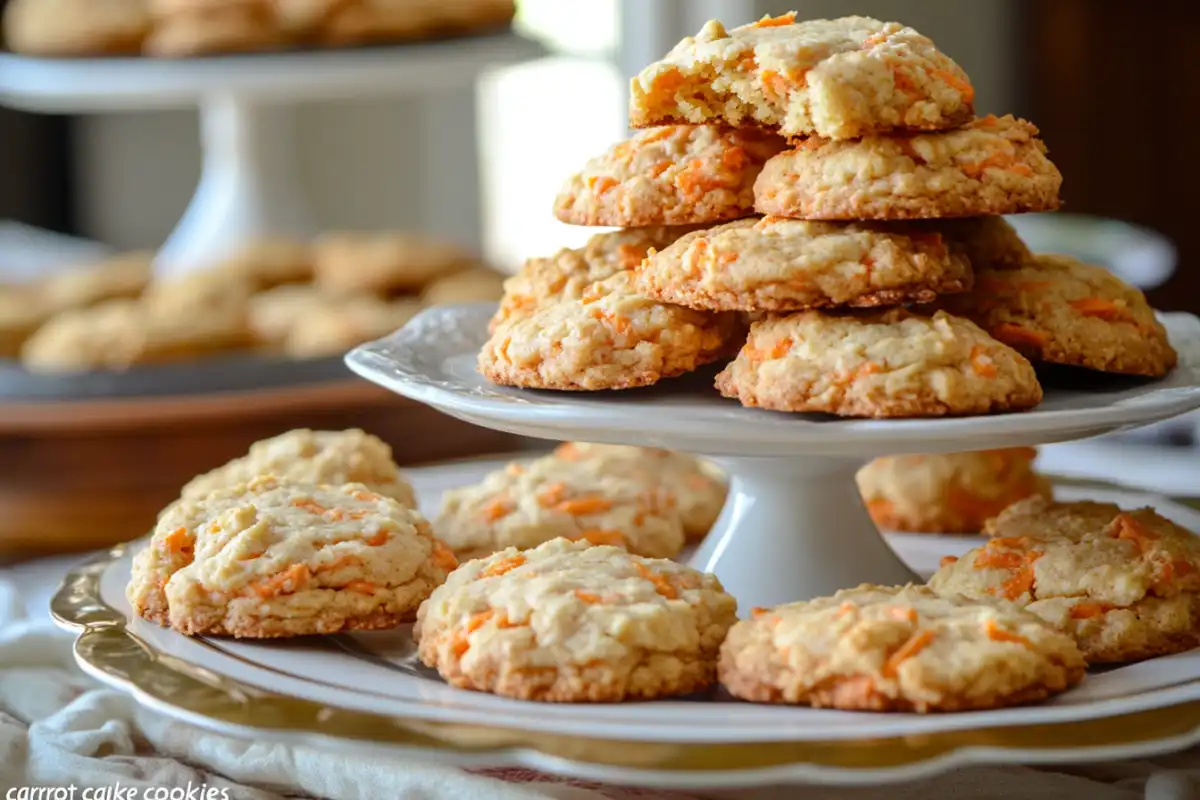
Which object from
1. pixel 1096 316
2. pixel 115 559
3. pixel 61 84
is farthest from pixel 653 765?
pixel 61 84

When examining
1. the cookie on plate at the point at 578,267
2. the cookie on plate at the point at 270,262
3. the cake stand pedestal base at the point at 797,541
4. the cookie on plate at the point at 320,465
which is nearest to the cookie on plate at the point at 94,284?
the cookie on plate at the point at 270,262

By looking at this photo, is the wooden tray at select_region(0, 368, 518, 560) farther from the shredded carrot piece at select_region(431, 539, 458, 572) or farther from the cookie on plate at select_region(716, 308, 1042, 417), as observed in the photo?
the cookie on plate at select_region(716, 308, 1042, 417)

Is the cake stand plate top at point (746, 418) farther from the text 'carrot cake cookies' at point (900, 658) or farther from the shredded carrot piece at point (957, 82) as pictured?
the shredded carrot piece at point (957, 82)

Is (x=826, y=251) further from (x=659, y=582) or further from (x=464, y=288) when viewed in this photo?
(x=464, y=288)

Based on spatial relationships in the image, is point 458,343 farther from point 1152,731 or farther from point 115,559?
point 1152,731

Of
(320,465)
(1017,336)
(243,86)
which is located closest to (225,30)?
(243,86)

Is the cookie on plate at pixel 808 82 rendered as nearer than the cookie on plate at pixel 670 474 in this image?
Yes

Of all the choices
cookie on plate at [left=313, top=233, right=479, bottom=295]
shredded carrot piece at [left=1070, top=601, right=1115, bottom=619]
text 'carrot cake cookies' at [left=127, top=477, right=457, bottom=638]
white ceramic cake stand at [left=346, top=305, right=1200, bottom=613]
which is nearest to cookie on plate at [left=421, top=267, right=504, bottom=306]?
cookie on plate at [left=313, top=233, right=479, bottom=295]
